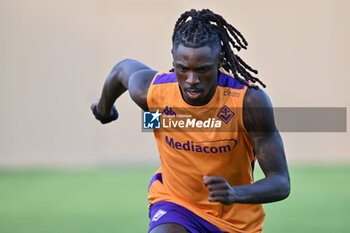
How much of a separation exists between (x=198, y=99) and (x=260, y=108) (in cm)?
42

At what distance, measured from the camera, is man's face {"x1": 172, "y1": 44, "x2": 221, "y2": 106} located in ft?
12.7

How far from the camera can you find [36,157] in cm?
1370

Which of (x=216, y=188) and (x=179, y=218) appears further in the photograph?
(x=179, y=218)

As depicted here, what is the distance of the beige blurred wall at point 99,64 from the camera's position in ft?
44.9

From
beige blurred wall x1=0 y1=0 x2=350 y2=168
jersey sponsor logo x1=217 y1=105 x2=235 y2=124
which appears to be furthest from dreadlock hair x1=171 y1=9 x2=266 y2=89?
beige blurred wall x1=0 y1=0 x2=350 y2=168

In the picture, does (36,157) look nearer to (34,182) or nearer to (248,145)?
(34,182)

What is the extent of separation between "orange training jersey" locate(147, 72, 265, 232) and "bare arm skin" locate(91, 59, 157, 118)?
0.30ft

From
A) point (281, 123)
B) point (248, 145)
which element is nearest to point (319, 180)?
point (281, 123)

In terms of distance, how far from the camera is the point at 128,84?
4.65m

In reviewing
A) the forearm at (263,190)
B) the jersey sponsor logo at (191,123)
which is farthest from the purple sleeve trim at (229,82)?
the forearm at (263,190)

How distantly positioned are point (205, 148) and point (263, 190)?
56cm

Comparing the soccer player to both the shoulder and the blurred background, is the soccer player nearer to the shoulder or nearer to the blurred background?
the shoulder
